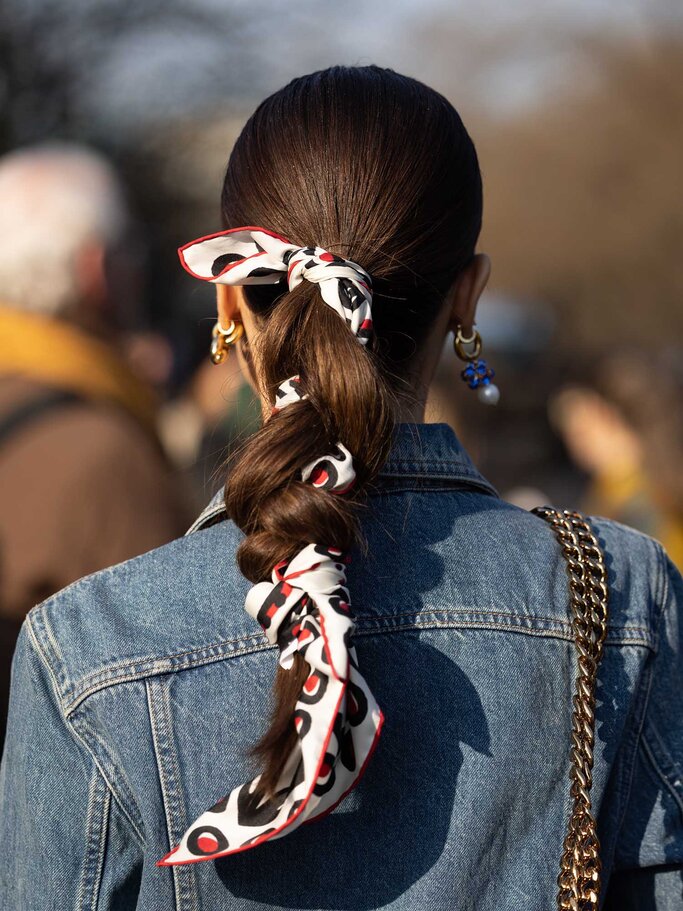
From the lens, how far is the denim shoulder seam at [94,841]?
1.03 m

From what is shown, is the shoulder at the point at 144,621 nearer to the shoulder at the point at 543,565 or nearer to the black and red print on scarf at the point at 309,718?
the black and red print on scarf at the point at 309,718

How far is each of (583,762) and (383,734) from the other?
9.5 inches

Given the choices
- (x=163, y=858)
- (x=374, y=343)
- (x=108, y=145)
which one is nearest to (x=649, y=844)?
(x=163, y=858)

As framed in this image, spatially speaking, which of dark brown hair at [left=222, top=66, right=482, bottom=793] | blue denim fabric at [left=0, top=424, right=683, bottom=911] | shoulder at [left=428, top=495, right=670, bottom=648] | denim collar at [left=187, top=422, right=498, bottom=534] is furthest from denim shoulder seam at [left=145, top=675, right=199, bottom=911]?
shoulder at [left=428, top=495, right=670, bottom=648]

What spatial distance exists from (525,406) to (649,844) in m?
4.53

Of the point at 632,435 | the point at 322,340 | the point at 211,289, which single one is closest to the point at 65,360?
the point at 322,340

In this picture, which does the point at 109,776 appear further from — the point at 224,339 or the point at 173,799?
the point at 224,339

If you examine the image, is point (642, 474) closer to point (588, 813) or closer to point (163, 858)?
point (588, 813)

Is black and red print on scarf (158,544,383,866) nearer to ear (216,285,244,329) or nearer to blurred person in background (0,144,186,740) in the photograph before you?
ear (216,285,244,329)

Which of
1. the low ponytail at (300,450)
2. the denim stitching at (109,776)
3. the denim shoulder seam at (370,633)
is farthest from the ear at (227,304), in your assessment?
the denim stitching at (109,776)

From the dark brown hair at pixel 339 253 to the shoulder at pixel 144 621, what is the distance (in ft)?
0.33

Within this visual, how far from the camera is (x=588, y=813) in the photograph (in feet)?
3.72

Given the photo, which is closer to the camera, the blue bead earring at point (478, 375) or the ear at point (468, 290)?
the ear at point (468, 290)

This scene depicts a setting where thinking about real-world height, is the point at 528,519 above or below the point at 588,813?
above
